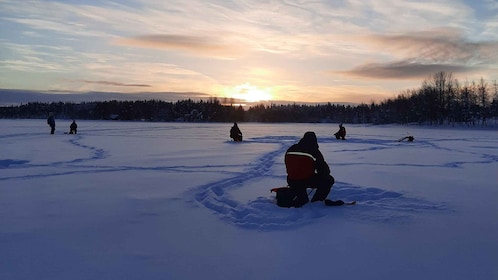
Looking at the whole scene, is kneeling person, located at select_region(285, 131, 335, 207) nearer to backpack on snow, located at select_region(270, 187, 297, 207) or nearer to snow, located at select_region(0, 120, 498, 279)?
backpack on snow, located at select_region(270, 187, 297, 207)

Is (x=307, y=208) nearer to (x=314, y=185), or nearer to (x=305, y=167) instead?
(x=314, y=185)

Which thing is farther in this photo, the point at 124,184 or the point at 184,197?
the point at 124,184

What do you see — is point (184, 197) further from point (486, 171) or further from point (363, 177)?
point (486, 171)

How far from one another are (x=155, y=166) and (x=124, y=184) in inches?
125

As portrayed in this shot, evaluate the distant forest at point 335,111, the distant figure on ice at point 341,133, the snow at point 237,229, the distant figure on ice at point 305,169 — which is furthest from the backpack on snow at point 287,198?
the distant forest at point 335,111

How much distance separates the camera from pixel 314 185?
6531 mm

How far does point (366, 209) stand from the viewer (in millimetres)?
6375

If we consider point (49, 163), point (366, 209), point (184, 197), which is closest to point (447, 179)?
point (366, 209)

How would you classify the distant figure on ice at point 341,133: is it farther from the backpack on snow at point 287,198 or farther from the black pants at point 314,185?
the backpack on snow at point 287,198

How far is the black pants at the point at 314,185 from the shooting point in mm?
6453

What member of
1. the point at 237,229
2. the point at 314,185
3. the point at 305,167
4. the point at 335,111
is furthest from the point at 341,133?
the point at 335,111

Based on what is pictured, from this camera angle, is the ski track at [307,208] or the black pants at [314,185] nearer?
the ski track at [307,208]

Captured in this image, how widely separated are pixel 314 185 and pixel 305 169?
35 cm

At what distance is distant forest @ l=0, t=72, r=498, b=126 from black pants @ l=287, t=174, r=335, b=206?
83.2 metres
